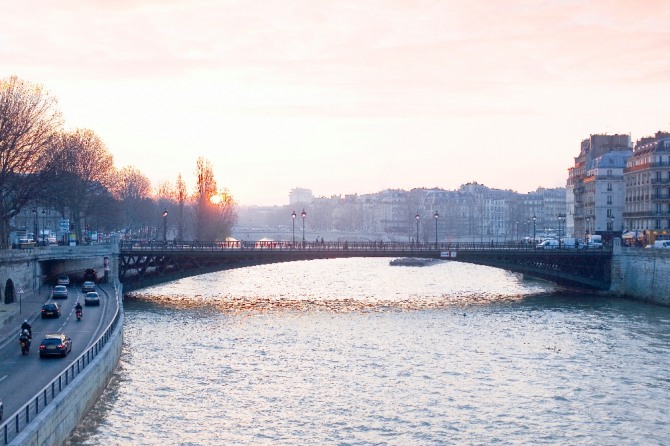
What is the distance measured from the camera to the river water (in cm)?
3738

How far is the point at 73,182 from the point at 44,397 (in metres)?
82.6

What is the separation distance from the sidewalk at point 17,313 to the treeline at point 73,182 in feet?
34.2

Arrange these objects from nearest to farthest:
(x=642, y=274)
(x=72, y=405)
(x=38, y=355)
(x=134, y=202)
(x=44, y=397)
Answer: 1. (x=44, y=397)
2. (x=72, y=405)
3. (x=38, y=355)
4. (x=642, y=274)
5. (x=134, y=202)

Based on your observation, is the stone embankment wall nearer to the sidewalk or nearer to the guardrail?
the sidewalk

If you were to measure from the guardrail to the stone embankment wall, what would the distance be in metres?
53.3

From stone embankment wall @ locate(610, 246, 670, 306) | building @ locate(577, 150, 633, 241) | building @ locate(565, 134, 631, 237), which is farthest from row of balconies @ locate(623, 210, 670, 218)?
stone embankment wall @ locate(610, 246, 670, 306)

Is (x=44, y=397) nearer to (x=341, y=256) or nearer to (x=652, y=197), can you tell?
(x=341, y=256)

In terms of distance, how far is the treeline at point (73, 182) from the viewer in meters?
77.4

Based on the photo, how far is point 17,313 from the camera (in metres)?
60.0

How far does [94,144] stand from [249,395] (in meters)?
89.0

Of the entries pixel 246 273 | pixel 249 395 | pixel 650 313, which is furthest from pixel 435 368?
pixel 246 273

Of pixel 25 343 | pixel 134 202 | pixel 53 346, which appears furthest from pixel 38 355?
pixel 134 202

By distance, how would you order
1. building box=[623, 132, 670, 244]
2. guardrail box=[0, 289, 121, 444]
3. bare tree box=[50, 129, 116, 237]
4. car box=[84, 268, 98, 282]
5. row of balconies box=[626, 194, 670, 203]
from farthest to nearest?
row of balconies box=[626, 194, 670, 203] < building box=[623, 132, 670, 244] < bare tree box=[50, 129, 116, 237] < car box=[84, 268, 98, 282] < guardrail box=[0, 289, 121, 444]

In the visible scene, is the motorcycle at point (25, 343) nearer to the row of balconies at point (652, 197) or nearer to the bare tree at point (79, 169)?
the bare tree at point (79, 169)
